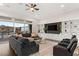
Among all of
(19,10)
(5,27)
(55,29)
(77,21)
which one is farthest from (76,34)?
(5,27)

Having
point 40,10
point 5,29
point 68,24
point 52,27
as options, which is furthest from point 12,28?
point 68,24

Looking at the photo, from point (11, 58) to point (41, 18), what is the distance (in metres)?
1.23

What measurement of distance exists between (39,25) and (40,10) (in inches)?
16.4

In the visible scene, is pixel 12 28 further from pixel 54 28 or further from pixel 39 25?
pixel 54 28

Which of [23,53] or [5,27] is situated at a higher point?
[5,27]

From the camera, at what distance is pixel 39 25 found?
240 centimetres

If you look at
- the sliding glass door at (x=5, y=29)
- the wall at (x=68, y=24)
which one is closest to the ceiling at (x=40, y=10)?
the wall at (x=68, y=24)

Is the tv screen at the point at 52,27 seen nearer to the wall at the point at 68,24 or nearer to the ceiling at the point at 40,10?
the wall at the point at 68,24

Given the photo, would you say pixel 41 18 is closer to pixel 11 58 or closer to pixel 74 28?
pixel 74 28

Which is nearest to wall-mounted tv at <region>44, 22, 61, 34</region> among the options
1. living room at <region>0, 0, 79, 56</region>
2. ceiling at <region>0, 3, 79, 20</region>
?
living room at <region>0, 0, 79, 56</region>

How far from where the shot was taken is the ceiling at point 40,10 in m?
1.88

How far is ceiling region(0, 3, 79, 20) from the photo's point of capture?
188cm

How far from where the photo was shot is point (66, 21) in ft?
7.66

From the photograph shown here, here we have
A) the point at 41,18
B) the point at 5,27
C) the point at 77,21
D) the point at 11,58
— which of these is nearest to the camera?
the point at 11,58
